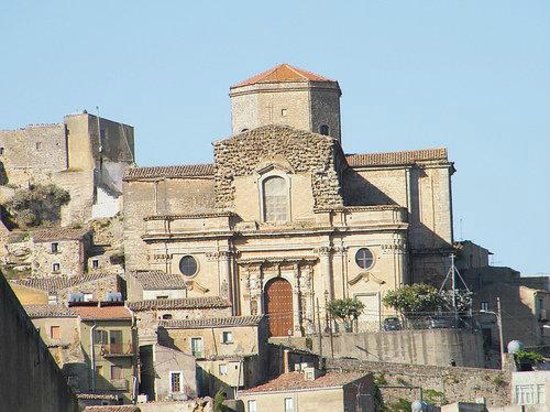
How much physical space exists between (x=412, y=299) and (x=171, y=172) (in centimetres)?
1371

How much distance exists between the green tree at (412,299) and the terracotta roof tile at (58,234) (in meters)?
17.5

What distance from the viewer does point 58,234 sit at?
84.4 metres

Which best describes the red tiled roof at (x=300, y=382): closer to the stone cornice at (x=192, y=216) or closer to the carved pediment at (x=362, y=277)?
the carved pediment at (x=362, y=277)

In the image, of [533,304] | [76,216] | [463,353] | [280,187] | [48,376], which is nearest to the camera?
[48,376]

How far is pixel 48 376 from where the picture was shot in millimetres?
12641

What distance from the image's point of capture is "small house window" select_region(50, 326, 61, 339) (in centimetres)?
6008

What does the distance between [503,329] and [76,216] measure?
74.7 feet

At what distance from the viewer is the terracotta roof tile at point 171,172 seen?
7944 cm

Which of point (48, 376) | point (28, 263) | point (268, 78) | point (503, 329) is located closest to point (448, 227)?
point (503, 329)

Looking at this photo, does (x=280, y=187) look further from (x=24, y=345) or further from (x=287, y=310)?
(x=24, y=345)

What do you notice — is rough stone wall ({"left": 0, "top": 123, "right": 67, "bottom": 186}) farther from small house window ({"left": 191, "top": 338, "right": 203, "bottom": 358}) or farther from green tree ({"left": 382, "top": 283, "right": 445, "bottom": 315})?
small house window ({"left": 191, "top": 338, "right": 203, "bottom": 358})

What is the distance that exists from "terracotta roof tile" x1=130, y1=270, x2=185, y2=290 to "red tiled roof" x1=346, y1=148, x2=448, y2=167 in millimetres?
11038

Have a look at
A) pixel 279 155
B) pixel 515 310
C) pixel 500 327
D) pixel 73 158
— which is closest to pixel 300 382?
pixel 500 327

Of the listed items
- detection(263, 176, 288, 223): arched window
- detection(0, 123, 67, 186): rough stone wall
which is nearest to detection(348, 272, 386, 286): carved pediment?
detection(263, 176, 288, 223): arched window
